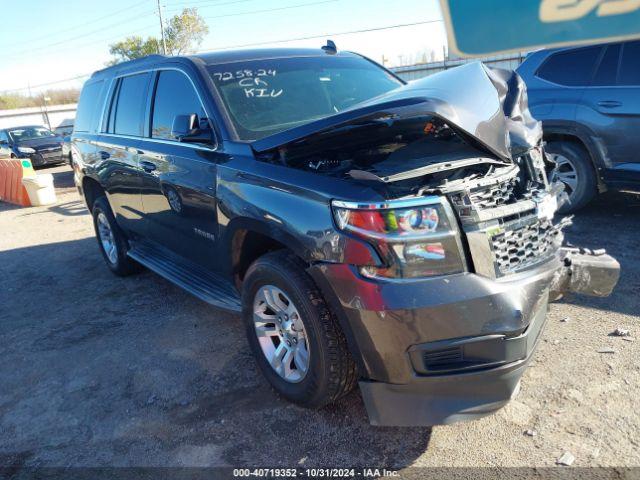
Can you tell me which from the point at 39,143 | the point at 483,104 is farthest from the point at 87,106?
the point at 39,143

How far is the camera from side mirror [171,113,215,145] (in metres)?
3.25

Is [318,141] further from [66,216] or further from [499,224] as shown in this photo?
[66,216]

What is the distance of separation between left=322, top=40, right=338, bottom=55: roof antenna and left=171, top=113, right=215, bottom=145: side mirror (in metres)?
1.47

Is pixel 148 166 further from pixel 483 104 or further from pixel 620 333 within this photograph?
pixel 620 333

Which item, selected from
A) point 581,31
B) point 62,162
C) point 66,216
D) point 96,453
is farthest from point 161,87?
point 62,162

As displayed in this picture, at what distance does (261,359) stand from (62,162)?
18394 mm

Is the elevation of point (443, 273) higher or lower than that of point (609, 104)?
lower

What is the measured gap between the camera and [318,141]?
2.76 meters

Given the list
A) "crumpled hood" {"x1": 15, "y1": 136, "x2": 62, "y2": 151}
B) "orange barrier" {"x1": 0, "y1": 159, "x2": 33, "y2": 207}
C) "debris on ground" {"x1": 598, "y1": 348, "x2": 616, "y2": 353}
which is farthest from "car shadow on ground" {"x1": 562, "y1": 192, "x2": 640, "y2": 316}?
"crumpled hood" {"x1": 15, "y1": 136, "x2": 62, "y2": 151}

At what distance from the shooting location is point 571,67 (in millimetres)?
5781

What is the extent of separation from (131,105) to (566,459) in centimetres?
423

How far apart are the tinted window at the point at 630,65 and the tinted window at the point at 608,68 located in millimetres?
64

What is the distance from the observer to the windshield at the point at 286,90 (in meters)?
3.46

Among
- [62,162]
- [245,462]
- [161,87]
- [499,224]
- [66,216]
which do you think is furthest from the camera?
[62,162]
